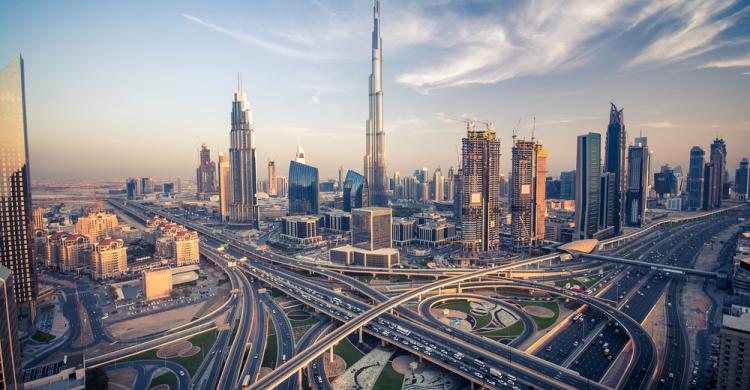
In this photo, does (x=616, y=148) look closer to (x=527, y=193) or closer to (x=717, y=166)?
(x=527, y=193)

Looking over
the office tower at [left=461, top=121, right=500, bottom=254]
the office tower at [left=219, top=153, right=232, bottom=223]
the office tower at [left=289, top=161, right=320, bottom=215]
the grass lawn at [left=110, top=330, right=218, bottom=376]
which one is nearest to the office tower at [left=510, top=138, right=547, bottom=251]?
the office tower at [left=461, top=121, right=500, bottom=254]

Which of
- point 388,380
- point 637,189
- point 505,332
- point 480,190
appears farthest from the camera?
point 637,189

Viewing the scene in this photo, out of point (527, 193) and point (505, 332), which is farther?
point (527, 193)

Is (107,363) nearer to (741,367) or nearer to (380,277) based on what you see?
(380,277)

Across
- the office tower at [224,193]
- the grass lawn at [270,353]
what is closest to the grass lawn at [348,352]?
the grass lawn at [270,353]

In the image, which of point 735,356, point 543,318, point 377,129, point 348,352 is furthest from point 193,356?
point 377,129

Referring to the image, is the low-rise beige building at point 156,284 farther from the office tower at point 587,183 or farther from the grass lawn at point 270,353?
the office tower at point 587,183
